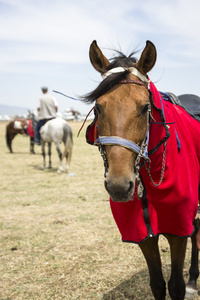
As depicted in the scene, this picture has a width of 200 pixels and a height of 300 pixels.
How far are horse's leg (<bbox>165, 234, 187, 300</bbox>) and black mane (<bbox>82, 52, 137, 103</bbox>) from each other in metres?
1.24

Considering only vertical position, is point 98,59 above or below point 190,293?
above

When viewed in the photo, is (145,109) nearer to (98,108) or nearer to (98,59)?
(98,108)

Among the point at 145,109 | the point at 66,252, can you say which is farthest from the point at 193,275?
the point at 145,109

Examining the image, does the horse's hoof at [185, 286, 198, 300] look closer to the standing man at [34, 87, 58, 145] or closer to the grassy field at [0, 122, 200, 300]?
the grassy field at [0, 122, 200, 300]

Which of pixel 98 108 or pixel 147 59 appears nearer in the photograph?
pixel 98 108

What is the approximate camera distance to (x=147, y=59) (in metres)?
2.08

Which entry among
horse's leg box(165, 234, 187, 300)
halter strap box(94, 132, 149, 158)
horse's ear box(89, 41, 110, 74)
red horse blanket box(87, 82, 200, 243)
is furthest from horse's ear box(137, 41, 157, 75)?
horse's leg box(165, 234, 187, 300)

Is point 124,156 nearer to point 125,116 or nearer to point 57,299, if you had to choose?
point 125,116

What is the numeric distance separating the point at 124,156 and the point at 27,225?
359 cm

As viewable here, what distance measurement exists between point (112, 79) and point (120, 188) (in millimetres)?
721

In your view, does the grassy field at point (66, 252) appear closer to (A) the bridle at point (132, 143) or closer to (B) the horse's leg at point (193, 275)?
(B) the horse's leg at point (193, 275)

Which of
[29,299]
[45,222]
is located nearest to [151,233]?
[29,299]

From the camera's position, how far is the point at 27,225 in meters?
4.95

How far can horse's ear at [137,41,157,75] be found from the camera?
203 centimetres
